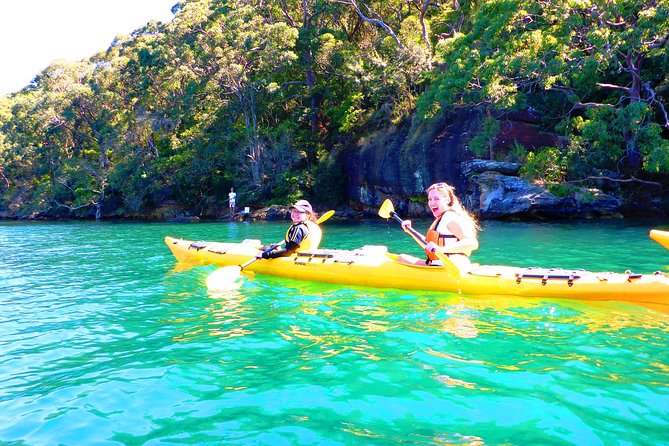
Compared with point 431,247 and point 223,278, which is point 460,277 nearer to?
point 431,247

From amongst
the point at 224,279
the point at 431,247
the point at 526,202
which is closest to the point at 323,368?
the point at 431,247

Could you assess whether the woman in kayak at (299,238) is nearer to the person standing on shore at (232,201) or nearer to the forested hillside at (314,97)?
the forested hillside at (314,97)

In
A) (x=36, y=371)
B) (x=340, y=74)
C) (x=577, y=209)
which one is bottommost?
(x=36, y=371)

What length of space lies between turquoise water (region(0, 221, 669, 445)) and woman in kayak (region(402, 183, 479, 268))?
21.5 inches

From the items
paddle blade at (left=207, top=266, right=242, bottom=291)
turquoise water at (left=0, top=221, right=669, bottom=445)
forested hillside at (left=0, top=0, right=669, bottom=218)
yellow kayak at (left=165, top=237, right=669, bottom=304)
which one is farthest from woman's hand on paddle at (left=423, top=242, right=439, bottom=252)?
forested hillside at (left=0, top=0, right=669, bottom=218)

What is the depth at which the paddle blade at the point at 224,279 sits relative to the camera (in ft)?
23.5

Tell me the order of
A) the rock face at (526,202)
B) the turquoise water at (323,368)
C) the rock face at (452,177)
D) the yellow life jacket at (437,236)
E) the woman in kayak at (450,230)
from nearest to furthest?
the turquoise water at (323,368) → the woman in kayak at (450,230) → the yellow life jacket at (437,236) → the rock face at (526,202) → the rock face at (452,177)

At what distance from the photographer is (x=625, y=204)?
16047mm

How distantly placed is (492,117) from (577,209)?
395 centimetres

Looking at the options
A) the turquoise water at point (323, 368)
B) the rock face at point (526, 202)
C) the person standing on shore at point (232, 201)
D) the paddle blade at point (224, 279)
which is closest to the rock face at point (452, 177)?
the rock face at point (526, 202)

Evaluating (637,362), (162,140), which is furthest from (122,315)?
(162,140)

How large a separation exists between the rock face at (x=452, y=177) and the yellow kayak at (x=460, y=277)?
9.85 metres

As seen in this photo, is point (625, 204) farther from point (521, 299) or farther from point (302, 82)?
point (302, 82)

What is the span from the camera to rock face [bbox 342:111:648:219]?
16.3 metres
